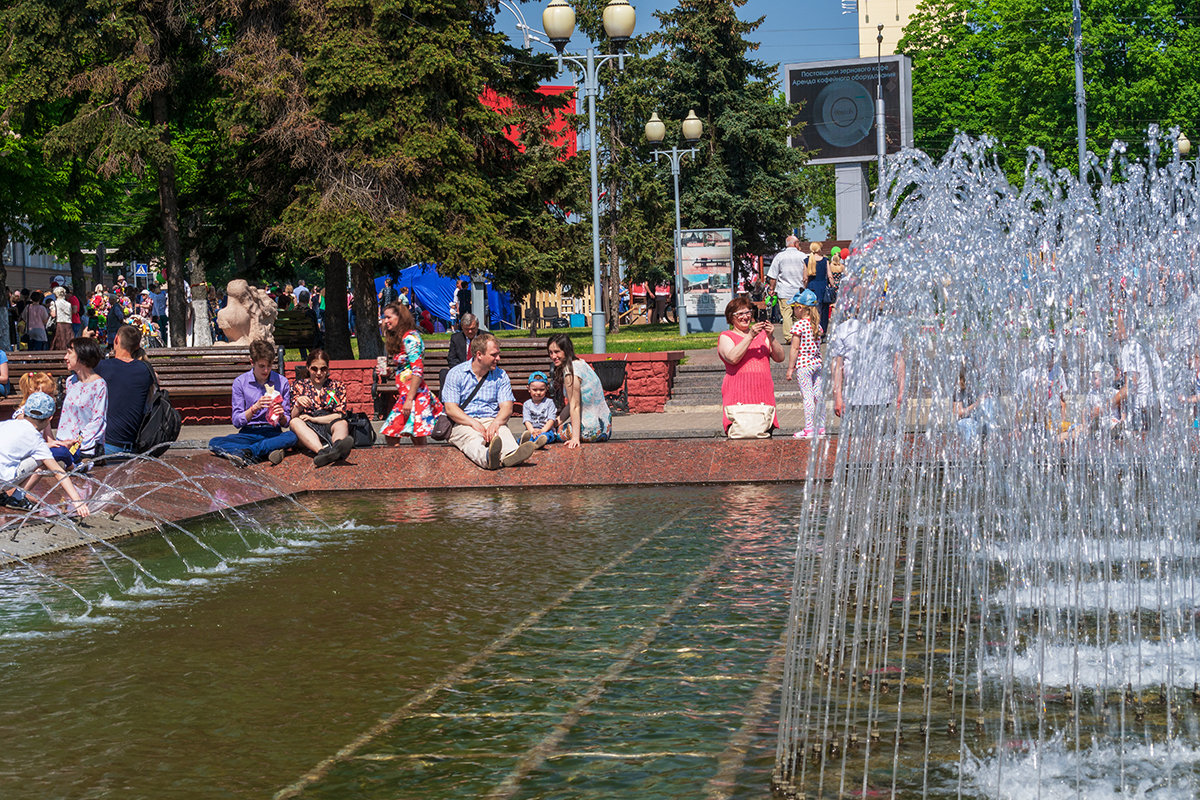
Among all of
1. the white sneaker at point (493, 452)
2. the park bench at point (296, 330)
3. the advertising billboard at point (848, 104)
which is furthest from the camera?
the advertising billboard at point (848, 104)

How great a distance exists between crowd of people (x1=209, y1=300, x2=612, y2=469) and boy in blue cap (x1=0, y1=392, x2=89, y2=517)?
8.88ft

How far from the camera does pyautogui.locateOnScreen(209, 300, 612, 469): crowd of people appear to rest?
1197 cm

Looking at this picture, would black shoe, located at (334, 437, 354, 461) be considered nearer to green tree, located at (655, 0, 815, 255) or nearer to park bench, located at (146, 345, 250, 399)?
park bench, located at (146, 345, 250, 399)

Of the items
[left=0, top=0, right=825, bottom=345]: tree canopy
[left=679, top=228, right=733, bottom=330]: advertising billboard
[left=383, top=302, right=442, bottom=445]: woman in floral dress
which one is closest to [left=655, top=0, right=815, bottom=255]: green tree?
[left=679, top=228, right=733, bottom=330]: advertising billboard

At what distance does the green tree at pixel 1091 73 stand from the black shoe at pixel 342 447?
125ft

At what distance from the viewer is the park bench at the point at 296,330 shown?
2673 cm

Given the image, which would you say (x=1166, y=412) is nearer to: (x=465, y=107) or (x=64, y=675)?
(x=64, y=675)

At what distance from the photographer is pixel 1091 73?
2004 inches

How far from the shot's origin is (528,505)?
10.7 m

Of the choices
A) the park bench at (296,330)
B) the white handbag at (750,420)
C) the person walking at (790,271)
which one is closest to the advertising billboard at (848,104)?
the park bench at (296,330)

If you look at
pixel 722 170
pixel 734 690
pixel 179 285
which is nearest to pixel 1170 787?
pixel 734 690

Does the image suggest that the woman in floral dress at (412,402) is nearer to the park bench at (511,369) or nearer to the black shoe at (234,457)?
the black shoe at (234,457)

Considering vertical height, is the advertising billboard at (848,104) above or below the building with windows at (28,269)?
above

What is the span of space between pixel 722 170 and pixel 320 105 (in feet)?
76.1
